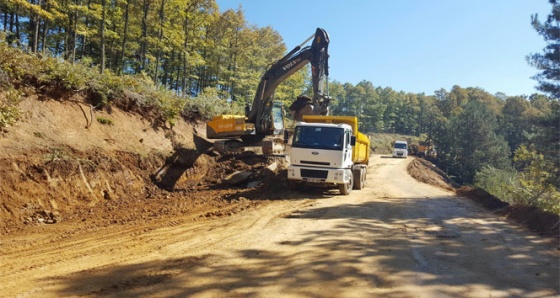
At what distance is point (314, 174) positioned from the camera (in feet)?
40.9

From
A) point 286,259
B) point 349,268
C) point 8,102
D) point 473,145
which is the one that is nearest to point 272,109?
point 8,102

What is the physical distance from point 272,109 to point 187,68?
18260 mm

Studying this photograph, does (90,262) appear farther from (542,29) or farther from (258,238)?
(542,29)

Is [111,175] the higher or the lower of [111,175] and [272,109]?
the lower

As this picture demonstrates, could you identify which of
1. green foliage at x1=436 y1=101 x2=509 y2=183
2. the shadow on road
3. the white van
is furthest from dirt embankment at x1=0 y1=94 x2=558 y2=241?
green foliage at x1=436 y1=101 x2=509 y2=183

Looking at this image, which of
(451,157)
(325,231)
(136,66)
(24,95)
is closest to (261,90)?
(24,95)

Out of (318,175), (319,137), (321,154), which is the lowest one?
(318,175)

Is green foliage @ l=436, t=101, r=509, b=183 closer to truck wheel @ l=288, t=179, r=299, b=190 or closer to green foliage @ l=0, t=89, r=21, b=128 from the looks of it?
truck wheel @ l=288, t=179, r=299, b=190

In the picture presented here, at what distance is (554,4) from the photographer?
1469 centimetres

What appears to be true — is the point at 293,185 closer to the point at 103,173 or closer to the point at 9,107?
the point at 103,173

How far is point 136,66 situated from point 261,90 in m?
19.9

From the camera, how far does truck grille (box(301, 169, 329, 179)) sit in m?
12.4

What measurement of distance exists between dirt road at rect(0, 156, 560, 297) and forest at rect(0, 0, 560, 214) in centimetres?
563

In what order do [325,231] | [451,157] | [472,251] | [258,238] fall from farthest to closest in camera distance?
[451,157] < [325,231] < [258,238] < [472,251]
